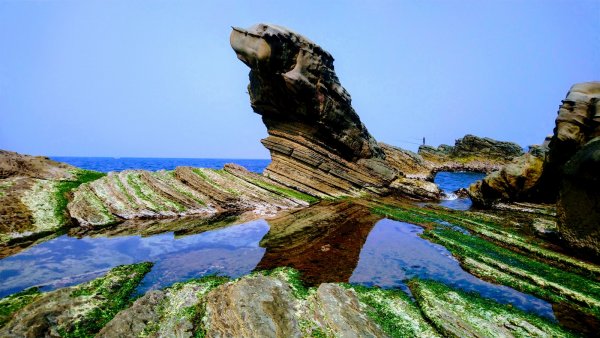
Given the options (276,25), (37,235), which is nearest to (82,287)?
(37,235)

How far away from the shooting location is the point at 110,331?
31.8ft

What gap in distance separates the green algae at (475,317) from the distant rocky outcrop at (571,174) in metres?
10.6

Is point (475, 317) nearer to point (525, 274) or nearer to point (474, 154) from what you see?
point (525, 274)

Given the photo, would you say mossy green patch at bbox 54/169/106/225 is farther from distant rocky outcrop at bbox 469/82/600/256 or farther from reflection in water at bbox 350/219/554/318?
distant rocky outcrop at bbox 469/82/600/256

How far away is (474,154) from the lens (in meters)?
123

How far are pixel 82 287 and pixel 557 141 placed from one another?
33.5m

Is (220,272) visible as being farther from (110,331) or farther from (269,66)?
(269,66)

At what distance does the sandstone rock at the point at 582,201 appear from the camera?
18188 millimetres

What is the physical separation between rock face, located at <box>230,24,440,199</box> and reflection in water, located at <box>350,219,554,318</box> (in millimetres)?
16259

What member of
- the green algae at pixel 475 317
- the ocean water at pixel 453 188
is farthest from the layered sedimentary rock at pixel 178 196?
the ocean water at pixel 453 188

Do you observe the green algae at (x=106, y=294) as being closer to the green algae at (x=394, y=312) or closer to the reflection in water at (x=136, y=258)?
the reflection in water at (x=136, y=258)

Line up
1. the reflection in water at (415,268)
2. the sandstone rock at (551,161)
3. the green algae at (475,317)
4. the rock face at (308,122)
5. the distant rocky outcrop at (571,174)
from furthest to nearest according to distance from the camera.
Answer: the rock face at (308,122)
the sandstone rock at (551,161)
the distant rocky outcrop at (571,174)
the reflection in water at (415,268)
the green algae at (475,317)

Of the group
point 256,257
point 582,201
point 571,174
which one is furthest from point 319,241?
point 571,174

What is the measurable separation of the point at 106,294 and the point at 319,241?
482 inches
